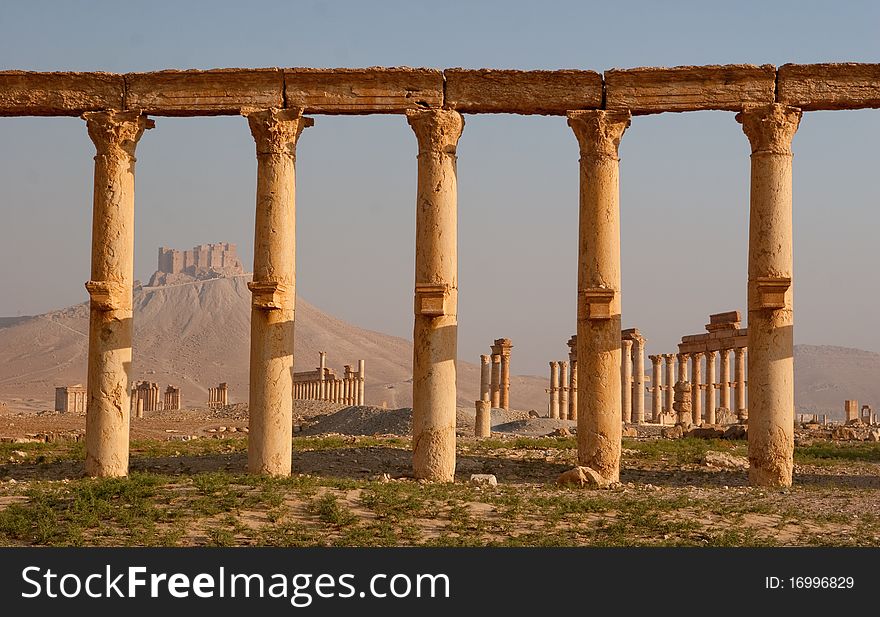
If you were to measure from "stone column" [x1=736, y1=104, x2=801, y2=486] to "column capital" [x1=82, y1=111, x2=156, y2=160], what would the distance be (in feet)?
39.0

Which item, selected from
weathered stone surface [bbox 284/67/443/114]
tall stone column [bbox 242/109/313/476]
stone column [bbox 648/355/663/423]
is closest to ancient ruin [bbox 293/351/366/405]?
stone column [bbox 648/355/663/423]

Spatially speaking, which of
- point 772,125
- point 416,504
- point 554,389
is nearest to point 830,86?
point 772,125

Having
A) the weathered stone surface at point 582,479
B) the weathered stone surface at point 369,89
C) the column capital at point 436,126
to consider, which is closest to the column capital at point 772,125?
the column capital at point 436,126

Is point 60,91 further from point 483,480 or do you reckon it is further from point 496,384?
point 496,384

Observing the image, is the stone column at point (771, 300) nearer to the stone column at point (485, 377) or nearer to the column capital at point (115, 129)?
the column capital at point (115, 129)

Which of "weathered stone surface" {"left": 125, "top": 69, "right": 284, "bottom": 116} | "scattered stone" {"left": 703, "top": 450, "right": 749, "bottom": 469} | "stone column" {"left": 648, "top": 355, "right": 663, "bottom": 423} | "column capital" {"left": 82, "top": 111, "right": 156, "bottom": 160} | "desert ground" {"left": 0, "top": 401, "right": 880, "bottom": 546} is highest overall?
"weathered stone surface" {"left": 125, "top": 69, "right": 284, "bottom": 116}

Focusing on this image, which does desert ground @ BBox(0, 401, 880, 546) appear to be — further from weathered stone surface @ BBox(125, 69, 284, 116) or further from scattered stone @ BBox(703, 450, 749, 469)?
weathered stone surface @ BBox(125, 69, 284, 116)

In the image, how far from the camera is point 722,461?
29.2 m

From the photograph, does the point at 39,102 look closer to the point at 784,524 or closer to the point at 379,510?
the point at 379,510

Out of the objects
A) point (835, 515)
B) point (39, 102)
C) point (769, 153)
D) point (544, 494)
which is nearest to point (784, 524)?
point (835, 515)

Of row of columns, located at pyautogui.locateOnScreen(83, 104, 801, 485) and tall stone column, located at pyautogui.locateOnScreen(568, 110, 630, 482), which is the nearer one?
row of columns, located at pyautogui.locateOnScreen(83, 104, 801, 485)

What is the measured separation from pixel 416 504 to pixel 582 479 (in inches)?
197

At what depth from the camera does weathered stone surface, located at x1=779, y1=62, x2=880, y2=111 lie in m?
25.0

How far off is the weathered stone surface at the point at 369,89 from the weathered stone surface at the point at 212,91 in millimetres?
463
